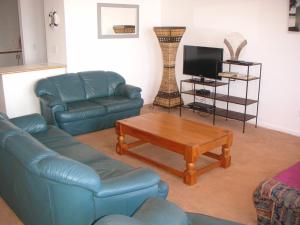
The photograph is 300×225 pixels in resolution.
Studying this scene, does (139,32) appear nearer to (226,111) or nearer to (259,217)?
(226,111)

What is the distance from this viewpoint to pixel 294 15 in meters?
4.48

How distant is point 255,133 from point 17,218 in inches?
135

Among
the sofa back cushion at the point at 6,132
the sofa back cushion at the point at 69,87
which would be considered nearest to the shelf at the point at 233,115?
the sofa back cushion at the point at 69,87

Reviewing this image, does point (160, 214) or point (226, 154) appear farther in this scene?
point (226, 154)

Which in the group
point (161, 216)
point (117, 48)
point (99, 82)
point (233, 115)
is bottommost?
point (233, 115)

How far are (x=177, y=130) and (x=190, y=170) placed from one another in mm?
571

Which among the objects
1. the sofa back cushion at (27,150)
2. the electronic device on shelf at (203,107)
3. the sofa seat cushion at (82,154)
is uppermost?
the sofa back cushion at (27,150)

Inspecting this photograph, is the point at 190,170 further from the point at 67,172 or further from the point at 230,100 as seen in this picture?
the point at 230,100

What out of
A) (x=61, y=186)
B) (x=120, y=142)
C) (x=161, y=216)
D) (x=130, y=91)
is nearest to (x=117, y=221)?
(x=161, y=216)

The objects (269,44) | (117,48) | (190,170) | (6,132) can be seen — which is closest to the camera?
(6,132)

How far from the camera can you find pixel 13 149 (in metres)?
2.26

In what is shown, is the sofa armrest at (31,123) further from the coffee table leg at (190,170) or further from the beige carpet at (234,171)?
the coffee table leg at (190,170)

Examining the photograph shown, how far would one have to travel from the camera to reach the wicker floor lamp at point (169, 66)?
5836 millimetres

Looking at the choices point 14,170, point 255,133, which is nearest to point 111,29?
point 255,133
